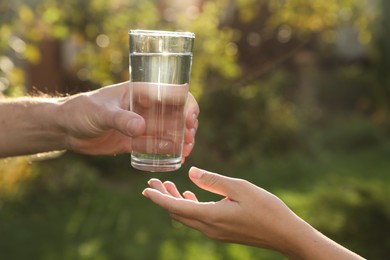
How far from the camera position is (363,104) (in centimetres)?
1731

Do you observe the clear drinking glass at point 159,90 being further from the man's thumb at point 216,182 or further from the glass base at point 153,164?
the man's thumb at point 216,182

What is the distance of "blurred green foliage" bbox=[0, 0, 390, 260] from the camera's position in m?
6.93

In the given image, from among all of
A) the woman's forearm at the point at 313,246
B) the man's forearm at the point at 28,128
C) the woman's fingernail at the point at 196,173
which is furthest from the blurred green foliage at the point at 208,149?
the woman's forearm at the point at 313,246

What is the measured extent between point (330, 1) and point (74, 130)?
20.1 feet

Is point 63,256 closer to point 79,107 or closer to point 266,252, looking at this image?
point 266,252

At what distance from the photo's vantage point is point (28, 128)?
293 centimetres

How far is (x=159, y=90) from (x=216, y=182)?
0.36m

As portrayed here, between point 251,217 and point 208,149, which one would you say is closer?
point 251,217

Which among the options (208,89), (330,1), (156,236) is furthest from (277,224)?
(208,89)

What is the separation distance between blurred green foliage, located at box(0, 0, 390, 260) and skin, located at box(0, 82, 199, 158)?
1.86 metres

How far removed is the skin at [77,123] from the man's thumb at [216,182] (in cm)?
24

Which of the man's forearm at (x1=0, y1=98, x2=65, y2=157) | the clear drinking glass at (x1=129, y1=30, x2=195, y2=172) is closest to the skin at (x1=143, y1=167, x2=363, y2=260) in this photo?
the clear drinking glass at (x1=129, y1=30, x2=195, y2=172)

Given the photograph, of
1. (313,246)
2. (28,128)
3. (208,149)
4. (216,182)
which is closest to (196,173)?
(216,182)

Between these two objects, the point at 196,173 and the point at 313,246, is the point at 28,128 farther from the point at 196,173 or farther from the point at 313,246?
the point at 313,246
